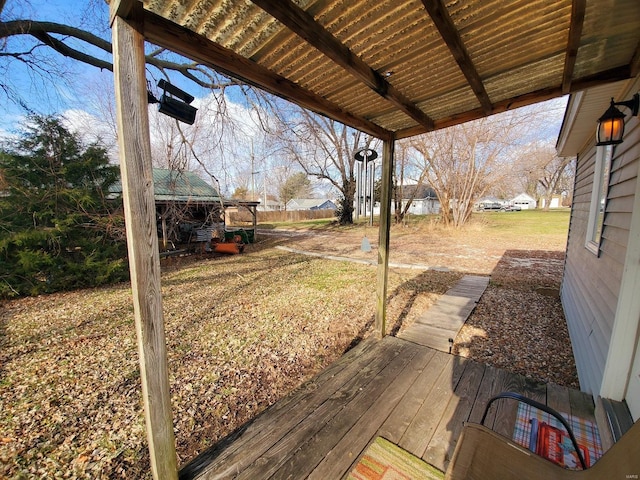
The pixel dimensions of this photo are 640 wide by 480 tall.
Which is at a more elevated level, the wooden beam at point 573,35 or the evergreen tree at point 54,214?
the wooden beam at point 573,35

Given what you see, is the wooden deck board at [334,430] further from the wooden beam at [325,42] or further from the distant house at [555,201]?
the distant house at [555,201]

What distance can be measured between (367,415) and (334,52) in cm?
262

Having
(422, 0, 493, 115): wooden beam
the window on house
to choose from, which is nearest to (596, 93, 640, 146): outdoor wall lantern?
(422, 0, 493, 115): wooden beam

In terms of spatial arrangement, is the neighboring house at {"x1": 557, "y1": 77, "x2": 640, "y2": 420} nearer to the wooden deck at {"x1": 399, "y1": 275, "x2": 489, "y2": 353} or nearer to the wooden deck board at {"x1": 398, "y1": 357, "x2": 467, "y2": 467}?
the wooden deck board at {"x1": 398, "y1": 357, "x2": 467, "y2": 467}

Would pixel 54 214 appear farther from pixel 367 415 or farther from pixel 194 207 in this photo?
pixel 367 415

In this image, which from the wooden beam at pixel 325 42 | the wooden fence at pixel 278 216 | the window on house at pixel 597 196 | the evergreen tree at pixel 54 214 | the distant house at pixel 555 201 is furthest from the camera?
the distant house at pixel 555 201

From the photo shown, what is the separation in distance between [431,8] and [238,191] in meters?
38.0

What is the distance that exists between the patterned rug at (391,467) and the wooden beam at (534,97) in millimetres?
2984

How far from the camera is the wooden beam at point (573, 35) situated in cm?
127

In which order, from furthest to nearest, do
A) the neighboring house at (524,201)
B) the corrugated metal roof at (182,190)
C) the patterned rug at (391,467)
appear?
the neighboring house at (524,201) < the corrugated metal roof at (182,190) < the patterned rug at (391,467)

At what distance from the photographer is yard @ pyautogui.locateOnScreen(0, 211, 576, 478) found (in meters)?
2.19

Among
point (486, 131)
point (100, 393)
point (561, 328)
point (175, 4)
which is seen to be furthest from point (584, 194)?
point (486, 131)

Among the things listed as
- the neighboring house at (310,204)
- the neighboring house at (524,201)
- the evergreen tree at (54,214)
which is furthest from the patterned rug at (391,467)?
A: the neighboring house at (524,201)

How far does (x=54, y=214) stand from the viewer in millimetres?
5980
